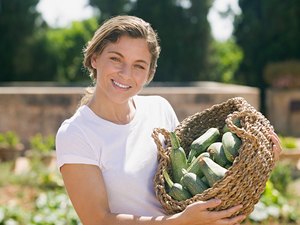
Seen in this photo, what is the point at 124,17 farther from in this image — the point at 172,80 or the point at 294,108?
the point at 172,80

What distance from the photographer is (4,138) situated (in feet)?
26.7

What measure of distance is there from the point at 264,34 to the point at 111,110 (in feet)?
49.2

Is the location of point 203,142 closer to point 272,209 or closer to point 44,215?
point 44,215

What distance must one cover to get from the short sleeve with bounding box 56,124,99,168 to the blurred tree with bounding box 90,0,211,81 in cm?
1785

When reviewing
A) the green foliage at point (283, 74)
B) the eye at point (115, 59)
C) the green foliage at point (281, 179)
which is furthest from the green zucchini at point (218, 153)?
the green foliage at point (283, 74)

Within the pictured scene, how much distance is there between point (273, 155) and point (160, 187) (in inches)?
15.1

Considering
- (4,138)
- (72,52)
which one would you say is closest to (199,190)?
(4,138)

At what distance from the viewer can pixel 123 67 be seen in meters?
2.15

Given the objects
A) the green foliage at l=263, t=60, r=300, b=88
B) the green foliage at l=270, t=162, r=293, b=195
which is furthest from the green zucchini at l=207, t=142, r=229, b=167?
the green foliage at l=263, t=60, r=300, b=88

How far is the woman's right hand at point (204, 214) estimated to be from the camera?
193cm

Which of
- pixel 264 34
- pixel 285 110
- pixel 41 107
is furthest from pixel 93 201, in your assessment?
pixel 264 34

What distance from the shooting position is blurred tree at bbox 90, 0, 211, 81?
784 inches

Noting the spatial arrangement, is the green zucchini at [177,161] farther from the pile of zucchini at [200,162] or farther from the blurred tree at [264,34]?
the blurred tree at [264,34]

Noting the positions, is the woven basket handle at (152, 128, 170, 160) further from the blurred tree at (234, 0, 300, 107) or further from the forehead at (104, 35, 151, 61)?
the blurred tree at (234, 0, 300, 107)
